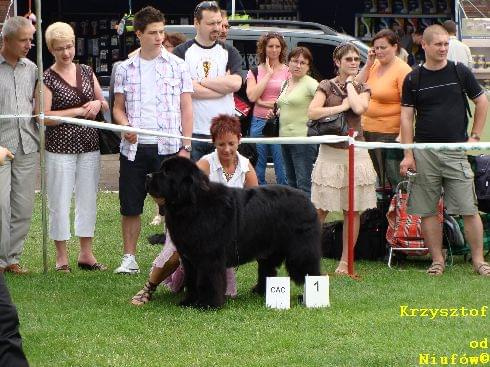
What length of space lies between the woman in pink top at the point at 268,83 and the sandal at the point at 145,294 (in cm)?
382

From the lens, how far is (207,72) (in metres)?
9.19

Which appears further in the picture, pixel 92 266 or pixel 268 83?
pixel 268 83

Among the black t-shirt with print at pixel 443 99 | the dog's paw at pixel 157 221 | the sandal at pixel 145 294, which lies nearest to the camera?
A: the sandal at pixel 145 294

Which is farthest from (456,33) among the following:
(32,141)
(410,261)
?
(32,141)

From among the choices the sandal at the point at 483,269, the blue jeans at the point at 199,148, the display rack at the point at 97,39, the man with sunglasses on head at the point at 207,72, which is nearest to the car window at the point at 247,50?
the man with sunglasses on head at the point at 207,72

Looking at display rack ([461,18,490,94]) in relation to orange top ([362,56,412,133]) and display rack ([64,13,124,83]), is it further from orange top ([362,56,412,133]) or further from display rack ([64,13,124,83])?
orange top ([362,56,412,133])

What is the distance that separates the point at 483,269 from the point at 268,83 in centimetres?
361

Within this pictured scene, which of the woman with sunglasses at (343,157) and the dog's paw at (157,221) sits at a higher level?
the woman with sunglasses at (343,157)

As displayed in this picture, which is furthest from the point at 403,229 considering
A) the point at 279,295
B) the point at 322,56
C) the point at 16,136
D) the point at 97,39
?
the point at 97,39

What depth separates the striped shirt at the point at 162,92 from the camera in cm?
836

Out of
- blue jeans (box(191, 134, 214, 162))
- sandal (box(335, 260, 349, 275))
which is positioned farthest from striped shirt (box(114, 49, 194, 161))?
sandal (box(335, 260, 349, 275))

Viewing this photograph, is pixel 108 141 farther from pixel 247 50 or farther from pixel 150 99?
pixel 247 50

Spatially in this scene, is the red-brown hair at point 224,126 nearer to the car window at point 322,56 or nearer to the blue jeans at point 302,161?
the blue jeans at point 302,161

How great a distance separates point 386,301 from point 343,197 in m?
1.54
